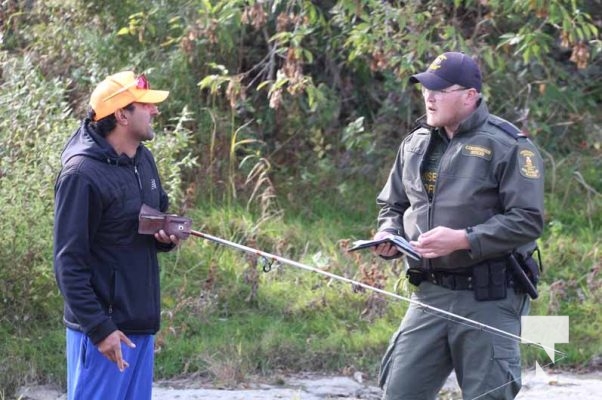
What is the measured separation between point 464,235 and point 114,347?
144cm

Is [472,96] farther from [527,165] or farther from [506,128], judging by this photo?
[527,165]

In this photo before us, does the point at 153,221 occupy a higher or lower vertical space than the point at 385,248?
higher

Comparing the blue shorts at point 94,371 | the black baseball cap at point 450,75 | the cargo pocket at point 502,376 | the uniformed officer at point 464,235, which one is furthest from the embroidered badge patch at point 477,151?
the blue shorts at point 94,371

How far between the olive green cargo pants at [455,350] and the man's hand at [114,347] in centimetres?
121

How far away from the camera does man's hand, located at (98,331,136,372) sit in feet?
13.4

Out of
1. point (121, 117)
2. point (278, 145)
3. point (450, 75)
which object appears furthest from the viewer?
point (278, 145)

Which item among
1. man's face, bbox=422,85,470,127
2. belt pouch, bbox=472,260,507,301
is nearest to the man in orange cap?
man's face, bbox=422,85,470,127

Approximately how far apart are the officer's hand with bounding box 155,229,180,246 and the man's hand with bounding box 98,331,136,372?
1.32 feet

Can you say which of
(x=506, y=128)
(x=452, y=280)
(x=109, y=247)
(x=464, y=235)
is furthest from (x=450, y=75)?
(x=109, y=247)

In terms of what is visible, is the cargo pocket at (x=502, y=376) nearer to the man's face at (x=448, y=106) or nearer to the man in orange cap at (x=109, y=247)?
the man's face at (x=448, y=106)

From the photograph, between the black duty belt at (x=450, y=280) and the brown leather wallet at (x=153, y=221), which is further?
the black duty belt at (x=450, y=280)

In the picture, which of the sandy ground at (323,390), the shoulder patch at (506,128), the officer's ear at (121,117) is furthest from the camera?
the sandy ground at (323,390)

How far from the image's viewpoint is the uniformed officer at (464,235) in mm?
4434

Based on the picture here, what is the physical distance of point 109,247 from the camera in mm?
4219
